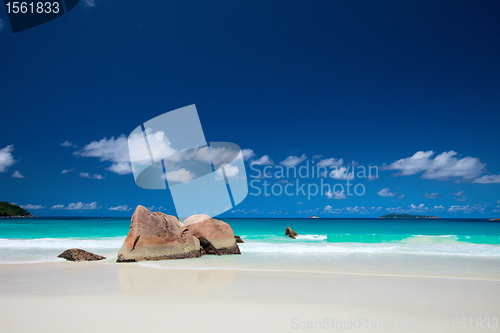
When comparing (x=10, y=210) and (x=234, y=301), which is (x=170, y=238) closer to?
(x=234, y=301)

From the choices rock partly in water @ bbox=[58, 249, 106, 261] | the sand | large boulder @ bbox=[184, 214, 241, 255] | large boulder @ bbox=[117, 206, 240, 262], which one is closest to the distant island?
rock partly in water @ bbox=[58, 249, 106, 261]

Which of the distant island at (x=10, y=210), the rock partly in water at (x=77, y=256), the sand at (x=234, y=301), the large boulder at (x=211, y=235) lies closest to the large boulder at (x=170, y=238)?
the large boulder at (x=211, y=235)

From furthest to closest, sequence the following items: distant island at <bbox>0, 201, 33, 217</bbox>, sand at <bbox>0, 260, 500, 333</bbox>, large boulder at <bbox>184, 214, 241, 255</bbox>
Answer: distant island at <bbox>0, 201, 33, 217</bbox>
large boulder at <bbox>184, 214, 241, 255</bbox>
sand at <bbox>0, 260, 500, 333</bbox>

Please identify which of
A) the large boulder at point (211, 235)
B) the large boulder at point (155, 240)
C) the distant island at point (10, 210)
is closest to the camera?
the large boulder at point (155, 240)

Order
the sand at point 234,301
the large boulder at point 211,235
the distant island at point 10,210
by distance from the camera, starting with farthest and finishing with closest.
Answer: the distant island at point 10,210, the large boulder at point 211,235, the sand at point 234,301

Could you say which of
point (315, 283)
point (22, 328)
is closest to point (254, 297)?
point (315, 283)

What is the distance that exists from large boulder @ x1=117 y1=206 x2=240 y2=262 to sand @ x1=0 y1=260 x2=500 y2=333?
2150 mm

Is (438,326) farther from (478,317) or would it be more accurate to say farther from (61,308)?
(61,308)

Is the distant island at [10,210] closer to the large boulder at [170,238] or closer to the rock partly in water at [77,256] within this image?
the rock partly in water at [77,256]

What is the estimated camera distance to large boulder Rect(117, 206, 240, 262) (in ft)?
34.7

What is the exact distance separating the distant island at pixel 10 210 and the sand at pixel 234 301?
370ft

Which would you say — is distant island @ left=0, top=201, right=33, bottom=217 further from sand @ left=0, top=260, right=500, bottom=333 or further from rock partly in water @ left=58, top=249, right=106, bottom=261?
sand @ left=0, top=260, right=500, bottom=333

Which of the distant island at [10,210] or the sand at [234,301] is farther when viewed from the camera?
the distant island at [10,210]

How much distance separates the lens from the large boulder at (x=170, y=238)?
10.6m
